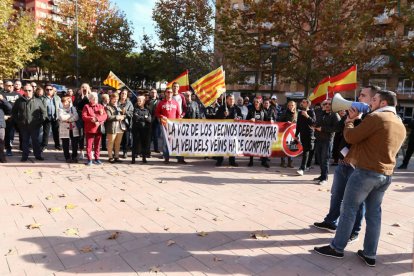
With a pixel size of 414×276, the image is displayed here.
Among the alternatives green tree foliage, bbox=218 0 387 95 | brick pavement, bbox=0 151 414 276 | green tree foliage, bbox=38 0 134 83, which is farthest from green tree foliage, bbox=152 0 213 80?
brick pavement, bbox=0 151 414 276

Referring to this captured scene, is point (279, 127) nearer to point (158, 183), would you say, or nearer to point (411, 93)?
point (158, 183)

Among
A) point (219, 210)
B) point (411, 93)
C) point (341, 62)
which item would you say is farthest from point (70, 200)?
point (411, 93)

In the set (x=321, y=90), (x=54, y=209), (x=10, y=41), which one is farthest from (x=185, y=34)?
(x=54, y=209)

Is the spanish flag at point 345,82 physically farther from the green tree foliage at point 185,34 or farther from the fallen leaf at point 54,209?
the green tree foliage at point 185,34

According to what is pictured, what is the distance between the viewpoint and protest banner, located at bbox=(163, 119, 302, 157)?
9.26m

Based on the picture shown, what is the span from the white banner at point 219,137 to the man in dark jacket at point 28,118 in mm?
3459

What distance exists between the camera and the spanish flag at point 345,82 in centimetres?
863

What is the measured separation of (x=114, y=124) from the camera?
9.07 meters

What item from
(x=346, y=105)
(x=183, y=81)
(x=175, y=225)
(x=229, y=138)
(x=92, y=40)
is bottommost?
(x=175, y=225)

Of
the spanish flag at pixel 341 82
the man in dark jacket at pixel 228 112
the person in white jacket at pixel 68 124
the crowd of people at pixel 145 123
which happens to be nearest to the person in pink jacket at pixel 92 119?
the crowd of people at pixel 145 123

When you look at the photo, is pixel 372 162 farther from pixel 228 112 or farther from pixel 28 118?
pixel 28 118

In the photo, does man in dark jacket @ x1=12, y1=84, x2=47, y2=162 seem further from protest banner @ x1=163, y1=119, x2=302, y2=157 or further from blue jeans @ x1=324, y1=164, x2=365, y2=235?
blue jeans @ x1=324, y1=164, x2=365, y2=235

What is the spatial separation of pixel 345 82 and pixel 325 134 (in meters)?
2.20

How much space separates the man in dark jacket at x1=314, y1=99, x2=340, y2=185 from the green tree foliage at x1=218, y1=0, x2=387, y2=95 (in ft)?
34.8
